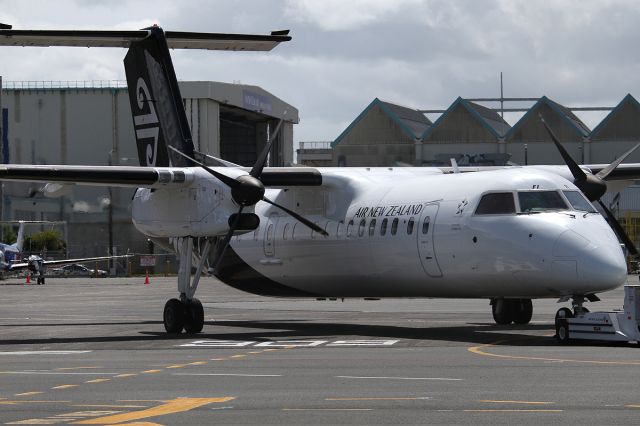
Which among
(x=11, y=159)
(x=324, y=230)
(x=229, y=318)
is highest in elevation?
(x=11, y=159)

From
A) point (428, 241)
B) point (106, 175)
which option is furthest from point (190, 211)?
point (428, 241)

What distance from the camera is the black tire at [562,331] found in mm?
18730

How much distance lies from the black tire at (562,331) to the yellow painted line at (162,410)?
8405mm

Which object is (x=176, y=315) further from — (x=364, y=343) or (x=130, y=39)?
(x=130, y=39)

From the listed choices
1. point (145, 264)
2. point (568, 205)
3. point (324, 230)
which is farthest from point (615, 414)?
point (145, 264)

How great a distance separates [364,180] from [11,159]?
71.7 m

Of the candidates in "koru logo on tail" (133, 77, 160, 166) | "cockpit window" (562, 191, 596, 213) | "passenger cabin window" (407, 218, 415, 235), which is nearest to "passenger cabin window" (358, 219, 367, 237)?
"passenger cabin window" (407, 218, 415, 235)

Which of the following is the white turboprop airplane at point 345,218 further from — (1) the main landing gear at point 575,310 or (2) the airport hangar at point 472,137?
(2) the airport hangar at point 472,137

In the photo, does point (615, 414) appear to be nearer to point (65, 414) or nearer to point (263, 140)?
point (65, 414)

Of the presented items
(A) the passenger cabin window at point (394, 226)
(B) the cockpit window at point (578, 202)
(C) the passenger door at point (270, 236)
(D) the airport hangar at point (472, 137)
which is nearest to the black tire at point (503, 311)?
(A) the passenger cabin window at point (394, 226)

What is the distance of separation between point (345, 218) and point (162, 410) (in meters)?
13.8

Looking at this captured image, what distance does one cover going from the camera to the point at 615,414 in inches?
401

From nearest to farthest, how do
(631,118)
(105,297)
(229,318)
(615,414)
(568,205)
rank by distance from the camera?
(615,414) → (568,205) → (229,318) → (105,297) → (631,118)

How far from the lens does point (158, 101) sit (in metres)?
26.4
